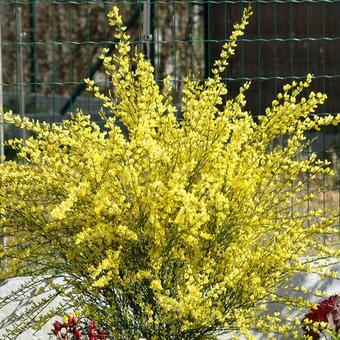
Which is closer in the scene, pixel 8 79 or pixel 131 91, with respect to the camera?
pixel 131 91

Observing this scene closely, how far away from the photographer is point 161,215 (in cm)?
451

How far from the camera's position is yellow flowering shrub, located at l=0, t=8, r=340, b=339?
14.7 feet

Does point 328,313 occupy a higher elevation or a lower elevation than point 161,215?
lower

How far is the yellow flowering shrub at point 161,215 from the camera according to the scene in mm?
4477

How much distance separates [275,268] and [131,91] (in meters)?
0.91

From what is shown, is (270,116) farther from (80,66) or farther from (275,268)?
(80,66)

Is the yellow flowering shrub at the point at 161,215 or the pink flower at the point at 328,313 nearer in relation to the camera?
the yellow flowering shrub at the point at 161,215

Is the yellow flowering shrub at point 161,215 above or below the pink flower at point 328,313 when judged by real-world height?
above

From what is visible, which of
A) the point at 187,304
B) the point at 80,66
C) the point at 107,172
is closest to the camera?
the point at 187,304

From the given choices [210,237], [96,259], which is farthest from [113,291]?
[210,237]

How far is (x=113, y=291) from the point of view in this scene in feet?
15.4

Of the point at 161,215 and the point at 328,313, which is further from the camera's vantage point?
the point at 328,313

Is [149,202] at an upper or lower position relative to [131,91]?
lower

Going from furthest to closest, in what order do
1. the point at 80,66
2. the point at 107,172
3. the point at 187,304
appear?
the point at 80,66 < the point at 107,172 < the point at 187,304
